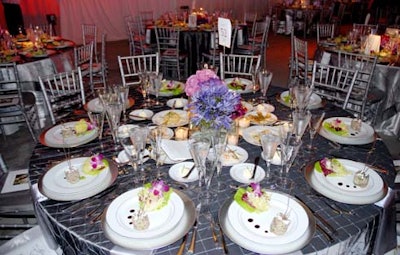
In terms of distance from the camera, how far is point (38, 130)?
3.73 meters

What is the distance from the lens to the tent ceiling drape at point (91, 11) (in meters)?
7.03

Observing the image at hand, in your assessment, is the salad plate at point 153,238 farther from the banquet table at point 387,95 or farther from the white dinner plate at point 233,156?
the banquet table at point 387,95

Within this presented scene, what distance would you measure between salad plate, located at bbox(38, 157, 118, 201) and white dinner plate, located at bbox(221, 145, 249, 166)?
0.50 m

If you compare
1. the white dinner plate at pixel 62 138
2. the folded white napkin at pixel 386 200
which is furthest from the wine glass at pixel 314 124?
the white dinner plate at pixel 62 138

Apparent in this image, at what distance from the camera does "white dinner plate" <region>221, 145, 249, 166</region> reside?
4.94 ft

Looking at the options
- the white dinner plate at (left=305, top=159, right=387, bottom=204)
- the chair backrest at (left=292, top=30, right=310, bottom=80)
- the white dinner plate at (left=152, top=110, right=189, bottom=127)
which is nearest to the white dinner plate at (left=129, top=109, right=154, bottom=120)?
the white dinner plate at (left=152, top=110, right=189, bottom=127)

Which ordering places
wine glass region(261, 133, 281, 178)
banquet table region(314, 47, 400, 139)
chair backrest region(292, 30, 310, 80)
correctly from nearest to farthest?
wine glass region(261, 133, 281, 178) → banquet table region(314, 47, 400, 139) → chair backrest region(292, 30, 310, 80)

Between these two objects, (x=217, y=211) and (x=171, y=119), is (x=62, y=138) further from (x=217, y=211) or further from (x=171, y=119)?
(x=217, y=211)

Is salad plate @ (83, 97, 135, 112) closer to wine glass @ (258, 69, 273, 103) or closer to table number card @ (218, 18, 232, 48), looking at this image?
table number card @ (218, 18, 232, 48)

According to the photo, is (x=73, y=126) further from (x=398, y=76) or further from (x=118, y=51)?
(x=118, y=51)

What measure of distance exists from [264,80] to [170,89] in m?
0.69

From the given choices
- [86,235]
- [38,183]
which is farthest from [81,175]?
[86,235]

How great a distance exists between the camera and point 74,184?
135 centimetres

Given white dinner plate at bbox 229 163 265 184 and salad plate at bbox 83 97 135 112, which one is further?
salad plate at bbox 83 97 135 112
